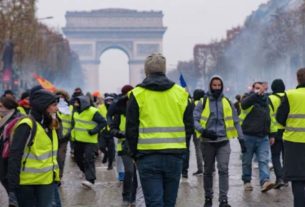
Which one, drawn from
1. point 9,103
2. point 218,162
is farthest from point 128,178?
point 9,103

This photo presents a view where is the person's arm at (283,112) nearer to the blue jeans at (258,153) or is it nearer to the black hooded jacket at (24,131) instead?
the black hooded jacket at (24,131)

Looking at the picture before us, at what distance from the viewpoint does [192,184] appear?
13.3 metres


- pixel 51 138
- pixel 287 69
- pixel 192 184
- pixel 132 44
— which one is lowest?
pixel 192 184

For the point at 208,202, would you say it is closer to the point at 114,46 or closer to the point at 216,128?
the point at 216,128

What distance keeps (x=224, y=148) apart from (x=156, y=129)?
3717 millimetres

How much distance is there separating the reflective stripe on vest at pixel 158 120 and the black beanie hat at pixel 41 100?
0.82 metres

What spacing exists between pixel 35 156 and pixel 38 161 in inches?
2.5

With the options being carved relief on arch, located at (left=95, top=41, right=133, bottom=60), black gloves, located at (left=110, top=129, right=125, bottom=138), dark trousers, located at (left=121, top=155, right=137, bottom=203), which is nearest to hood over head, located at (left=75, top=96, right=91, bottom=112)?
dark trousers, located at (left=121, top=155, right=137, bottom=203)

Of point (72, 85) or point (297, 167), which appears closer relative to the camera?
point (297, 167)

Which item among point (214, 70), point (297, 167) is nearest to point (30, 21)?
point (297, 167)

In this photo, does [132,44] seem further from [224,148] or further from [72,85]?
[224,148]

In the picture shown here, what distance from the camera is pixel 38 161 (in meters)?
6.98

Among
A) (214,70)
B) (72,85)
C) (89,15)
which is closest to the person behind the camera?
(214,70)

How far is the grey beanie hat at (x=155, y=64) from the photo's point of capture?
6.99 m
